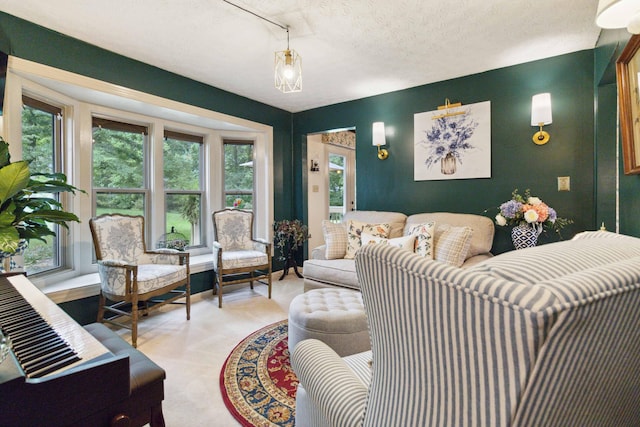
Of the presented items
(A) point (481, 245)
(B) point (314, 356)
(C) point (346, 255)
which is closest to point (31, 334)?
(B) point (314, 356)

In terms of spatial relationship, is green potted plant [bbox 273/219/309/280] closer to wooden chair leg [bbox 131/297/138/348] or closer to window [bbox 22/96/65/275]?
wooden chair leg [bbox 131/297/138/348]

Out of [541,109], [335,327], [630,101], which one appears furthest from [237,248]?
[630,101]

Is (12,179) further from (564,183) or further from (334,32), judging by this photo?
(564,183)

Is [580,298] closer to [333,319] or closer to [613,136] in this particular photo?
[333,319]

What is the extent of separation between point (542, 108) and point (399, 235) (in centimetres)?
175

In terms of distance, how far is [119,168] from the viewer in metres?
3.33

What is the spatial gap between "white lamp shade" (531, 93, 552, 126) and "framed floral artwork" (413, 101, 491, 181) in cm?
42

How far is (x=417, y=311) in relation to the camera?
0.58 meters

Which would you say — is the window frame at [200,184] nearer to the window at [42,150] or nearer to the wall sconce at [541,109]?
the window at [42,150]

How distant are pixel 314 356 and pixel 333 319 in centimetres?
85

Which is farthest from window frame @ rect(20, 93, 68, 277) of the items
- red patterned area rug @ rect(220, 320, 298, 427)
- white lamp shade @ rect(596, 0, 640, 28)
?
white lamp shade @ rect(596, 0, 640, 28)

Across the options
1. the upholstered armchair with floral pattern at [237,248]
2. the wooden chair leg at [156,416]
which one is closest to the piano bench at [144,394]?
the wooden chair leg at [156,416]

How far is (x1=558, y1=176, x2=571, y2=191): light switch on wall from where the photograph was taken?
288cm

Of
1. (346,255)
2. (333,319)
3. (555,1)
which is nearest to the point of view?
(333,319)
